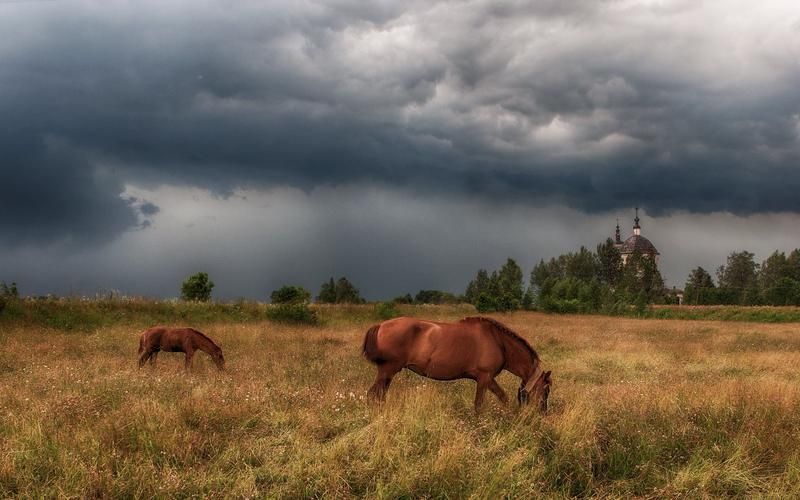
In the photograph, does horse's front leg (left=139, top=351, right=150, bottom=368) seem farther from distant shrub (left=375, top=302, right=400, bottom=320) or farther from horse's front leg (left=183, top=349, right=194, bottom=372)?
distant shrub (left=375, top=302, right=400, bottom=320)

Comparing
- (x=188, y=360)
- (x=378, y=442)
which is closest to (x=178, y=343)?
(x=188, y=360)

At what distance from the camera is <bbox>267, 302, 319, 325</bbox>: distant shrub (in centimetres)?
2947

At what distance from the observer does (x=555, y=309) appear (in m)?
58.3

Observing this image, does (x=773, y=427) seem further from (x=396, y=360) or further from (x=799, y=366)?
(x=799, y=366)

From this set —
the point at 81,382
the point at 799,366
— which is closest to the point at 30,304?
the point at 81,382

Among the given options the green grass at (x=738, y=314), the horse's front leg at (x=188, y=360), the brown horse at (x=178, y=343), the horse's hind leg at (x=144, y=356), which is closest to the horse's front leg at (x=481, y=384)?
the brown horse at (x=178, y=343)

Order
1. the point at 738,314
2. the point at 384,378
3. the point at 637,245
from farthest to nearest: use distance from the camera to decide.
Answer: the point at 637,245 → the point at 738,314 → the point at 384,378

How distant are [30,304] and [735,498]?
1103 inches

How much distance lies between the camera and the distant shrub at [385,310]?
35625 mm

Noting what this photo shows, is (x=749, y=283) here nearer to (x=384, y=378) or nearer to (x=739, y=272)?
(x=739, y=272)

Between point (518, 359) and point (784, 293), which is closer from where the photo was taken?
point (518, 359)

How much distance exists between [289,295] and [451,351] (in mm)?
22799

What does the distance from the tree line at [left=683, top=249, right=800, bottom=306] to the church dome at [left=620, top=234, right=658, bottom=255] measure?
49.6 metres

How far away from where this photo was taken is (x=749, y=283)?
111m
